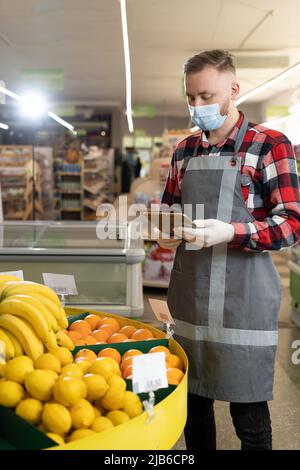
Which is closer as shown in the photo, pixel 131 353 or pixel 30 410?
pixel 30 410

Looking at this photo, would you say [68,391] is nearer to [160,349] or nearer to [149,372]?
[149,372]

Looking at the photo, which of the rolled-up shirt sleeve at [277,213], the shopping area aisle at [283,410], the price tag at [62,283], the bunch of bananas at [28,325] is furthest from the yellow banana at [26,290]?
the shopping area aisle at [283,410]

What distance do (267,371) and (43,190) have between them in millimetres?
11000

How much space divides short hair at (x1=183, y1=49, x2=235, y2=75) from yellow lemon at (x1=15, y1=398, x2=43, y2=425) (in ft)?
4.02

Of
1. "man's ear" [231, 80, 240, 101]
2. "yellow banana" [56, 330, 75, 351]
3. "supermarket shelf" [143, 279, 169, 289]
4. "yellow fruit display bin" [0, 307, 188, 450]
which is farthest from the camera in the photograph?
"supermarket shelf" [143, 279, 169, 289]

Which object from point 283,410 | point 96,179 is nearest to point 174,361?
point 283,410

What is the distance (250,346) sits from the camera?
6.31ft

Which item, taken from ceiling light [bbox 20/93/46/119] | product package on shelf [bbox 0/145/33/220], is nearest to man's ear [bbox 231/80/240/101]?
product package on shelf [bbox 0/145/33/220]

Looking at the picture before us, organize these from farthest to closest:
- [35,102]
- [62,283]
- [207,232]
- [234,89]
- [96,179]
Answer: [35,102], [96,179], [62,283], [234,89], [207,232]

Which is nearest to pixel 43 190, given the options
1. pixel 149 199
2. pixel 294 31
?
pixel 149 199

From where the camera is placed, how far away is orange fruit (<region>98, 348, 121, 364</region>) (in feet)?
5.34

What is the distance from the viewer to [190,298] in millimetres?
1984

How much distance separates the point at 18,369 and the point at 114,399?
0.81ft

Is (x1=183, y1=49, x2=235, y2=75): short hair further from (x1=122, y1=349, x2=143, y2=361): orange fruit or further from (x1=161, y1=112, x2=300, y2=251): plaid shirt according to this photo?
(x1=122, y1=349, x2=143, y2=361): orange fruit
